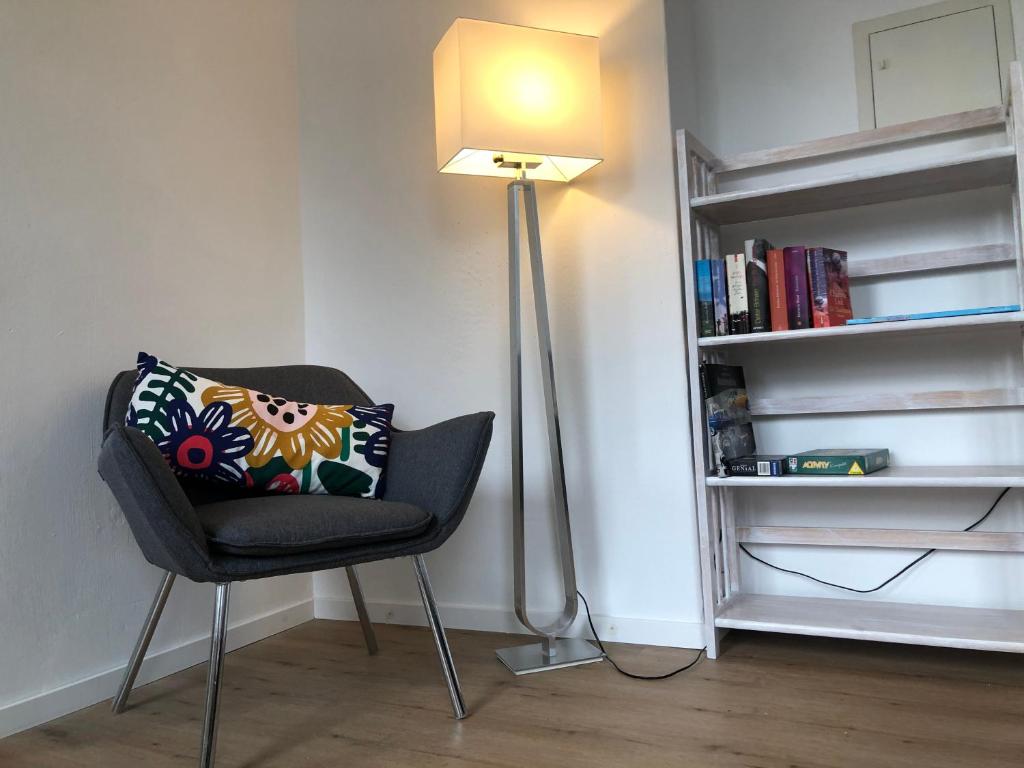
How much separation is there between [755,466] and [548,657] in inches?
26.0

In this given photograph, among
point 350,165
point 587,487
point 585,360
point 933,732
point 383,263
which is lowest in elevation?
point 933,732

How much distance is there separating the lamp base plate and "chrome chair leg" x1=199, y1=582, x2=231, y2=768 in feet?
2.32

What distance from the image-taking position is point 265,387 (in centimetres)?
198

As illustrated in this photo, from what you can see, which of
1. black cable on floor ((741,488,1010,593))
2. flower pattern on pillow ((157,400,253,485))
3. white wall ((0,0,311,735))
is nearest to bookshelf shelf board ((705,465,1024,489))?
black cable on floor ((741,488,1010,593))

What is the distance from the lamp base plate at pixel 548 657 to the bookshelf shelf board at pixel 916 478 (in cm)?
50

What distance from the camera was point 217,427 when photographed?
172 cm

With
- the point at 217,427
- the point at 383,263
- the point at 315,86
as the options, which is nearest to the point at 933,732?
the point at 217,427

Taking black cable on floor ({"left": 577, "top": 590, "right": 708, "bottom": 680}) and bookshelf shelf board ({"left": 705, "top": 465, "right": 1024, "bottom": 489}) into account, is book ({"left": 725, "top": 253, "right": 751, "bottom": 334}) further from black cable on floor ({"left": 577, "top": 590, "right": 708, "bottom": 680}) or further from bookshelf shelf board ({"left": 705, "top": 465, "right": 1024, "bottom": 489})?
black cable on floor ({"left": 577, "top": 590, "right": 708, "bottom": 680})

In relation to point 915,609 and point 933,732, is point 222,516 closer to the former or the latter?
point 933,732

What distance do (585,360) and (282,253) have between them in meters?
1.03

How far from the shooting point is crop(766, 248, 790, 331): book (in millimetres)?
1856

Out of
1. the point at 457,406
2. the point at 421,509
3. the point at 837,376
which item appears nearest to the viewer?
the point at 421,509

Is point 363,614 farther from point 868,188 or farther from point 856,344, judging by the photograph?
point 868,188

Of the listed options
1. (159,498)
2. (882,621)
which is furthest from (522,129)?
(882,621)
